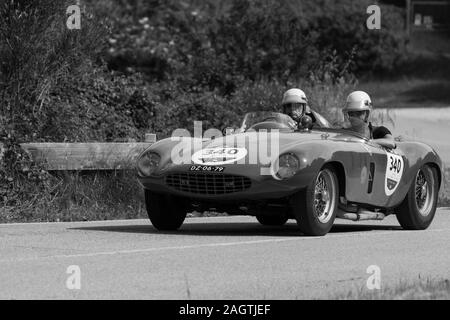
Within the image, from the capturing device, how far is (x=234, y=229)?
44.3 feet

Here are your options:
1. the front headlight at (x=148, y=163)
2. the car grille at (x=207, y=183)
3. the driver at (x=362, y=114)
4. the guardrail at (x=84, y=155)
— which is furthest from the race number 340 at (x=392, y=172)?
the guardrail at (x=84, y=155)

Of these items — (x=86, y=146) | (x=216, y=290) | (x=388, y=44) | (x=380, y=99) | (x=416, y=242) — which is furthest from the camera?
(x=388, y=44)

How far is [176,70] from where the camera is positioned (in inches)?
1018

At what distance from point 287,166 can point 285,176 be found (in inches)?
4.5

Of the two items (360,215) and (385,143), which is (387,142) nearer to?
(385,143)

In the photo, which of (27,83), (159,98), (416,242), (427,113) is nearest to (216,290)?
(416,242)

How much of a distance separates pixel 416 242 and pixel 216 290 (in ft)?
13.3

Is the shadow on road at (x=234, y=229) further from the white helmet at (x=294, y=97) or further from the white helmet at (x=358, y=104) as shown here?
the white helmet at (x=294, y=97)

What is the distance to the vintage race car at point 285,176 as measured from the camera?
39.4 ft

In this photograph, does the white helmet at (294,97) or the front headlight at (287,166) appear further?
the white helmet at (294,97)

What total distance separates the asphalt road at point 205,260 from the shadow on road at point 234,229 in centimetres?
1

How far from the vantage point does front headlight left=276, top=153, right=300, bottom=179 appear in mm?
11952

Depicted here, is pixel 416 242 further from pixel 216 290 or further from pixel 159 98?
pixel 159 98

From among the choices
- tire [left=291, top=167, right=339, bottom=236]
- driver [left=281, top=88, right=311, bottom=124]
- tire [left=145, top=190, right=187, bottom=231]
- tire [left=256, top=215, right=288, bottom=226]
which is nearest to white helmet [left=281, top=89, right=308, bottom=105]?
driver [left=281, top=88, right=311, bottom=124]
